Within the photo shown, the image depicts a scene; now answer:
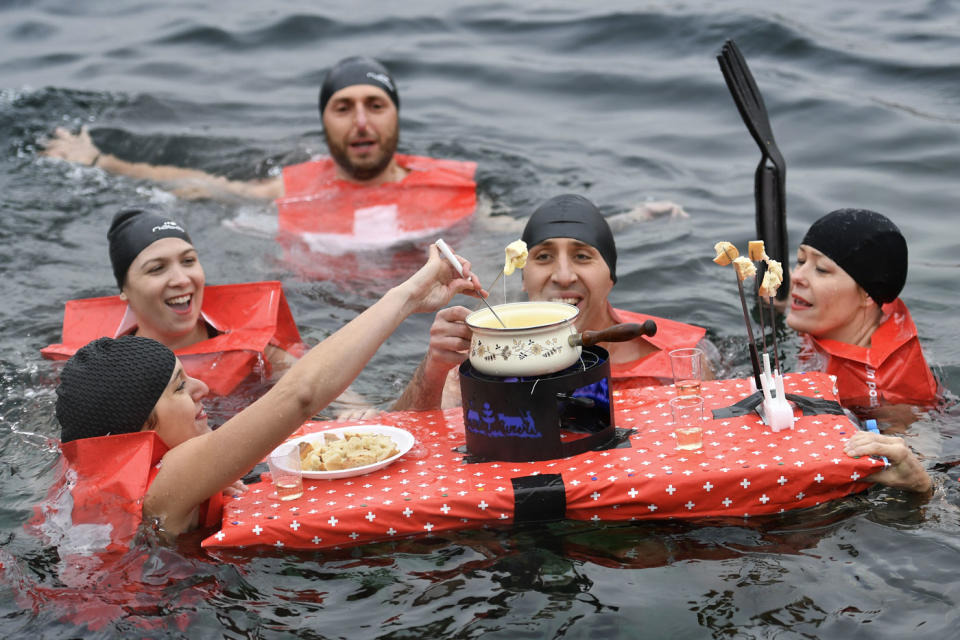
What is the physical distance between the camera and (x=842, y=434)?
4293 mm

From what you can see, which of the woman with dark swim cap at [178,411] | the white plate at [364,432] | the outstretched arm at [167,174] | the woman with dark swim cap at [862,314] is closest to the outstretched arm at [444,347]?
the woman with dark swim cap at [178,411]

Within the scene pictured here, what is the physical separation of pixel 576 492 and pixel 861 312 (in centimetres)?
261

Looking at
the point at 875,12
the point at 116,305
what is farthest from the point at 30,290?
the point at 875,12

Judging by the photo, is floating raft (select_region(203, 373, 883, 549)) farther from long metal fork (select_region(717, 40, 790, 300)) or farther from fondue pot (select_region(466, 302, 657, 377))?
long metal fork (select_region(717, 40, 790, 300))

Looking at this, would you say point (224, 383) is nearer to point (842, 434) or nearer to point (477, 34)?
point (842, 434)

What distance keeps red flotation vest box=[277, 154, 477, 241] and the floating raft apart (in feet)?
16.6

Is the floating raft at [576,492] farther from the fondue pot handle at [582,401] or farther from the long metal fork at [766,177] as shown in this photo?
the long metal fork at [766,177]

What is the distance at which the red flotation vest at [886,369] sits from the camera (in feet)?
18.7

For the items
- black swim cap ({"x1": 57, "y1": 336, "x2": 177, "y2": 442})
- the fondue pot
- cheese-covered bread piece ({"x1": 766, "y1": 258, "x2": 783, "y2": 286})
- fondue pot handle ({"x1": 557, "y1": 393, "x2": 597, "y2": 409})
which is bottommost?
fondue pot handle ({"x1": 557, "y1": 393, "x2": 597, "y2": 409})

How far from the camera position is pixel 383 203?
9.35 meters

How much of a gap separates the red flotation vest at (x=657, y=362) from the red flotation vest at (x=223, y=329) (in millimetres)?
2202

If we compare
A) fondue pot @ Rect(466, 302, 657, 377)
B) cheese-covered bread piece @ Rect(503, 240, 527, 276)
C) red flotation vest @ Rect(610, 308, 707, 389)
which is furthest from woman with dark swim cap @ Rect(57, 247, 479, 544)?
red flotation vest @ Rect(610, 308, 707, 389)

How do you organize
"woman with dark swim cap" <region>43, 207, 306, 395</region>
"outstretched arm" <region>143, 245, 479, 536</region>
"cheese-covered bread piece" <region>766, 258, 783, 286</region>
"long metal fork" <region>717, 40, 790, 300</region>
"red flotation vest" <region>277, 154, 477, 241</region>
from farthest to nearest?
"red flotation vest" <region>277, 154, 477, 241</region>, "woman with dark swim cap" <region>43, 207, 306, 395</region>, "long metal fork" <region>717, 40, 790, 300</region>, "cheese-covered bread piece" <region>766, 258, 783, 286</region>, "outstretched arm" <region>143, 245, 479, 536</region>

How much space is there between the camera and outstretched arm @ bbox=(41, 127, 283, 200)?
1038 centimetres
